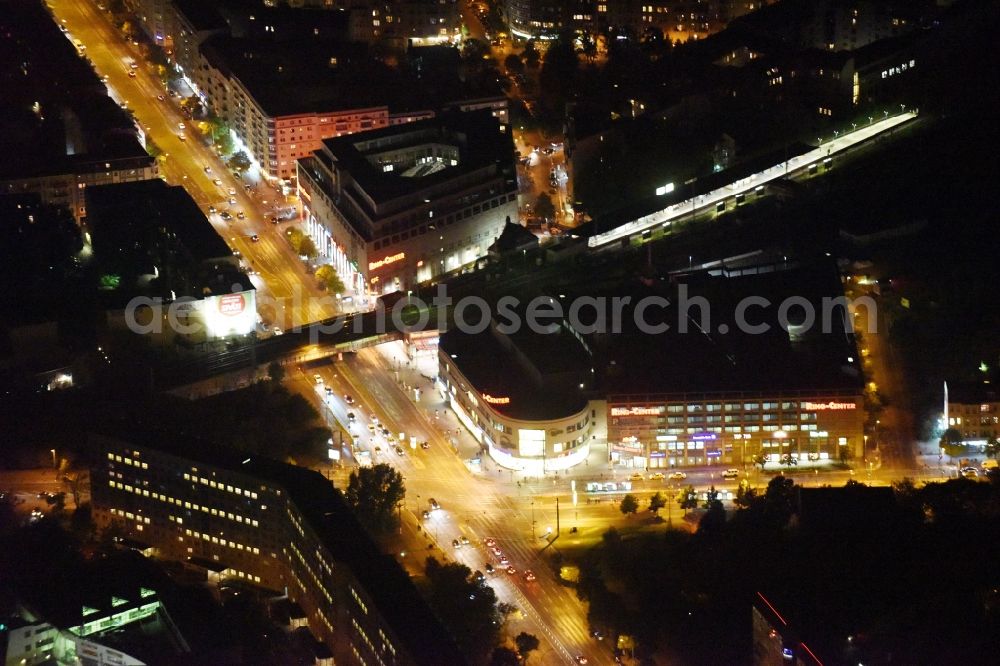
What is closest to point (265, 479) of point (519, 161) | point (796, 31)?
point (519, 161)

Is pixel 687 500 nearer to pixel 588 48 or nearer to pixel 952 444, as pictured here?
pixel 952 444

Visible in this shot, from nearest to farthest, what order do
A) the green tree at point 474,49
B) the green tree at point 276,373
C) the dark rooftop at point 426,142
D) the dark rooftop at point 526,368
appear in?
the dark rooftop at point 526,368 < the green tree at point 276,373 < the dark rooftop at point 426,142 < the green tree at point 474,49

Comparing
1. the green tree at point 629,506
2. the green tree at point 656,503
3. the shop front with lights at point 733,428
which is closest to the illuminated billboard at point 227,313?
the shop front with lights at point 733,428

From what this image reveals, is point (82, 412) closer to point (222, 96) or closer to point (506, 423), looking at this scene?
point (506, 423)

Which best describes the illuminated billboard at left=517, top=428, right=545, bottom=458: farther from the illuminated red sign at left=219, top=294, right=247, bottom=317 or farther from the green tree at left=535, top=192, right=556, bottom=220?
the green tree at left=535, top=192, right=556, bottom=220

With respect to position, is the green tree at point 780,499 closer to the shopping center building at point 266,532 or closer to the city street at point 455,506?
the city street at point 455,506
